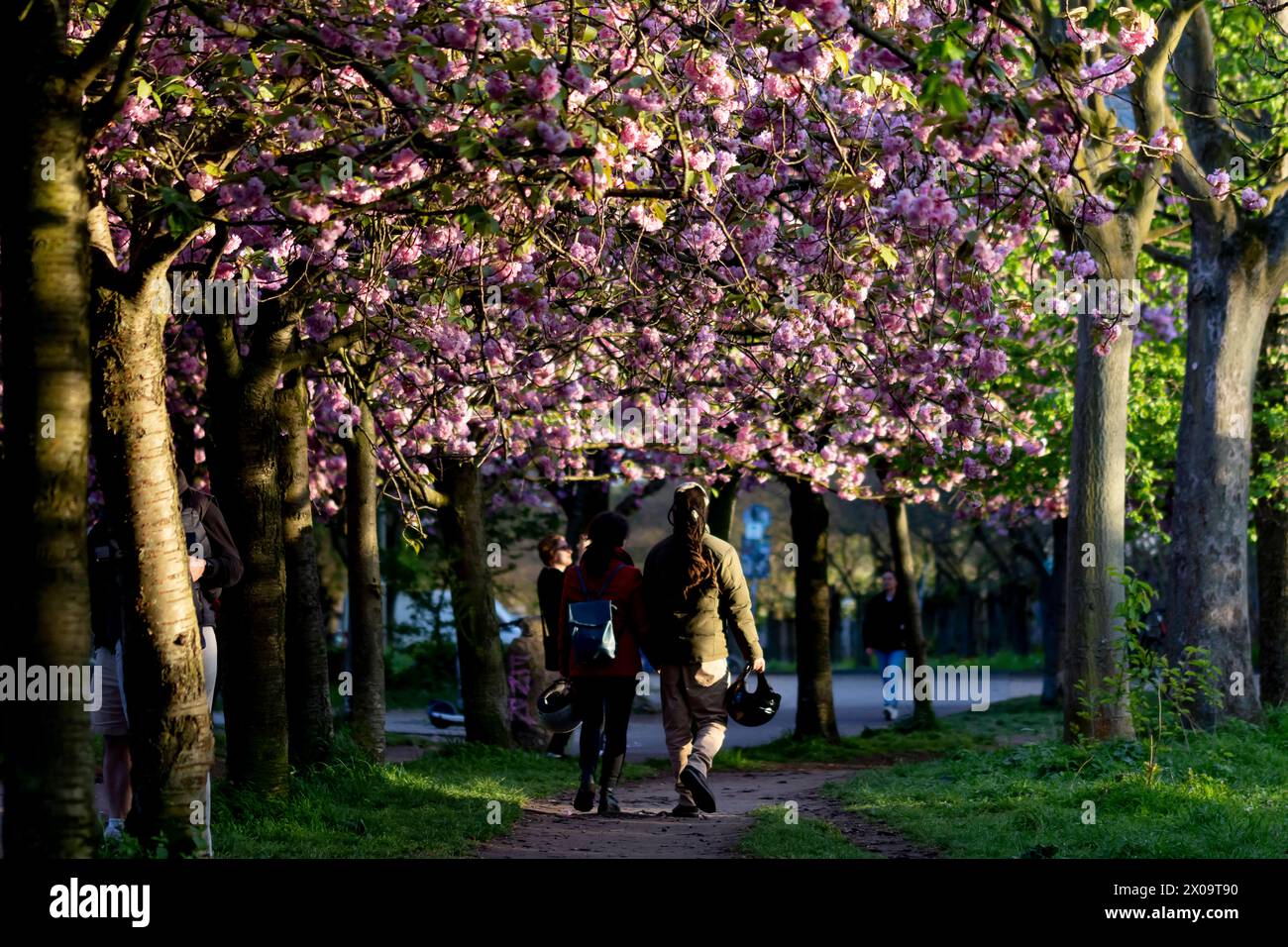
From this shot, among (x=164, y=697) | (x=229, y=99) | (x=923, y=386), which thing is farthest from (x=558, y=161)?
(x=923, y=386)

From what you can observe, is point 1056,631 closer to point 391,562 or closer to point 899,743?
point 899,743

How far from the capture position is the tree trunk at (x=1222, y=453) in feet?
53.2

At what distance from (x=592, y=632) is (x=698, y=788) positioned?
1.14m

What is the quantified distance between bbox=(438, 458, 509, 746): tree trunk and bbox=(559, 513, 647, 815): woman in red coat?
6.40 meters

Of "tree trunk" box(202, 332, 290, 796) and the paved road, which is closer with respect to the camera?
"tree trunk" box(202, 332, 290, 796)

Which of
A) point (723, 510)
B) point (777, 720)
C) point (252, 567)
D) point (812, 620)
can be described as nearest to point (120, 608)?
point (252, 567)

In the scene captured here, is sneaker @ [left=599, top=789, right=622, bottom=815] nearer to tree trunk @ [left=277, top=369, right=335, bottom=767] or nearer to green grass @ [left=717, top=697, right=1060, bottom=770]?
tree trunk @ [left=277, top=369, right=335, bottom=767]

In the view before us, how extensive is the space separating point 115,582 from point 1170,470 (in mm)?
19472

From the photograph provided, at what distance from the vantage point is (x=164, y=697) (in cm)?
809

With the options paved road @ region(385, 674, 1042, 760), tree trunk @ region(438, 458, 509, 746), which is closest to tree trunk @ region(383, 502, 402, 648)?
paved road @ region(385, 674, 1042, 760)

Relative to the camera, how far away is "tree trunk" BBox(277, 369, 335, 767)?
12.5 metres

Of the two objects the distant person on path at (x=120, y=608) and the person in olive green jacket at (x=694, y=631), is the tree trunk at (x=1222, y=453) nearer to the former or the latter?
the person in olive green jacket at (x=694, y=631)

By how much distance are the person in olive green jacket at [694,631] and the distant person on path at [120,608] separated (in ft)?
9.04
